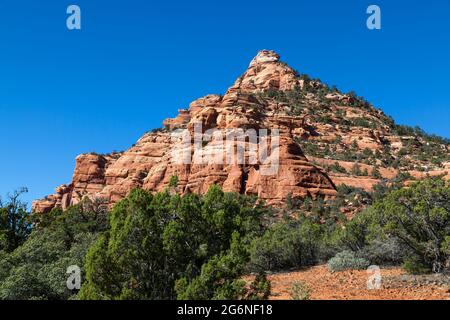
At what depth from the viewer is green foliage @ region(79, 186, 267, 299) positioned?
8242 millimetres

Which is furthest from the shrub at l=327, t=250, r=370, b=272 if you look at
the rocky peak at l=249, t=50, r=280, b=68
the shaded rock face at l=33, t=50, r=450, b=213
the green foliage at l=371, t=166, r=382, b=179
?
the rocky peak at l=249, t=50, r=280, b=68

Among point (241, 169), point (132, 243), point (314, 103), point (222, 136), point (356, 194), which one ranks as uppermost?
point (314, 103)

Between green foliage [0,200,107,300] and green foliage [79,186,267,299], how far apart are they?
15.9 ft

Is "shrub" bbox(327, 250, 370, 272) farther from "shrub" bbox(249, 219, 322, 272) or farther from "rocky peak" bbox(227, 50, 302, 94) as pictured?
"rocky peak" bbox(227, 50, 302, 94)

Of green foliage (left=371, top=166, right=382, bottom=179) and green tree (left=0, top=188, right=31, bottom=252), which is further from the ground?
green foliage (left=371, top=166, right=382, bottom=179)

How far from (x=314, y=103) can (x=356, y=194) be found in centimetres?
3674

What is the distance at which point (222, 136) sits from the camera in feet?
164

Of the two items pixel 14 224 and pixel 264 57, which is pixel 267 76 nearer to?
pixel 264 57

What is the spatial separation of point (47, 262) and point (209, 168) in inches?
1204

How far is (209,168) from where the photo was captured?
158 ft

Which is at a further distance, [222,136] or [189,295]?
[222,136]

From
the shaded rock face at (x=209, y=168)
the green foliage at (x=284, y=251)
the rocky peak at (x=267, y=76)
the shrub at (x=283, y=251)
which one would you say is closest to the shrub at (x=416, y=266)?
the green foliage at (x=284, y=251)
